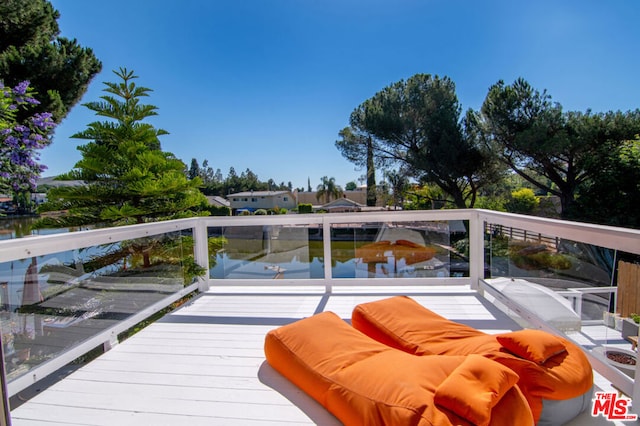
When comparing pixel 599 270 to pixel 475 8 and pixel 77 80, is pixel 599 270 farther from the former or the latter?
pixel 77 80

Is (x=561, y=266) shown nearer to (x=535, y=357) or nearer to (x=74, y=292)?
(x=535, y=357)

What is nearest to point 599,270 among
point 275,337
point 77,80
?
point 275,337

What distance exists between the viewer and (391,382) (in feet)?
4.37

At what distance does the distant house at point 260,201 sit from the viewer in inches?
1746

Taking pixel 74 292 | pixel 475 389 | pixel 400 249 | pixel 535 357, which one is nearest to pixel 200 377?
pixel 74 292

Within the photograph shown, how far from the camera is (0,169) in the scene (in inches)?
150

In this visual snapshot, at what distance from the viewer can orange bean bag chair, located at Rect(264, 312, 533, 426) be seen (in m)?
1.14

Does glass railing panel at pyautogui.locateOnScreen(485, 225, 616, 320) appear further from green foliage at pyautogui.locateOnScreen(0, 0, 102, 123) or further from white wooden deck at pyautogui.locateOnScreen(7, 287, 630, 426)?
green foliage at pyautogui.locateOnScreen(0, 0, 102, 123)

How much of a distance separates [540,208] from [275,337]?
67.3 feet

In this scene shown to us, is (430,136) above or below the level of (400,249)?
above

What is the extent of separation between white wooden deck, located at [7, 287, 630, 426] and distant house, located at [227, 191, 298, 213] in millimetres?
41011

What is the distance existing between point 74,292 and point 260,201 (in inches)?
1694

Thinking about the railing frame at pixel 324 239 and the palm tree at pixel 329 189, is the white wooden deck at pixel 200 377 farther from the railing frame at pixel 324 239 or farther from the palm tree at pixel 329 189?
the palm tree at pixel 329 189

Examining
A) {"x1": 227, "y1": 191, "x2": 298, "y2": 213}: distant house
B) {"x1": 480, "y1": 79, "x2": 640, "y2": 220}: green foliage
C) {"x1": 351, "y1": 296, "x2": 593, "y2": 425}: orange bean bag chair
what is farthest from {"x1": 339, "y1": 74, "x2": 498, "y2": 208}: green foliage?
{"x1": 227, "y1": 191, "x2": 298, "y2": 213}: distant house
